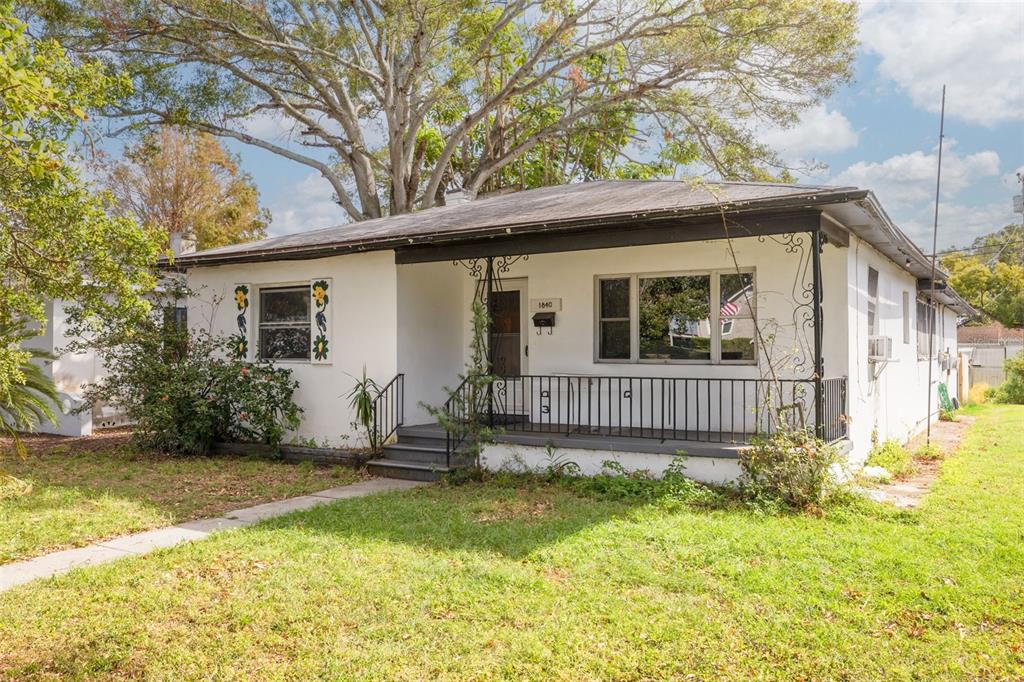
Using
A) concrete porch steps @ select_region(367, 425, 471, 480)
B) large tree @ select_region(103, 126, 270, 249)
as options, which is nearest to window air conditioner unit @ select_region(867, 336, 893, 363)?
concrete porch steps @ select_region(367, 425, 471, 480)

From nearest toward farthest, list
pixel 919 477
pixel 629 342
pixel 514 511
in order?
1. pixel 514 511
2. pixel 919 477
3. pixel 629 342

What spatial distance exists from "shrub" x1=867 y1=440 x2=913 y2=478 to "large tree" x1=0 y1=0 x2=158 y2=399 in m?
8.48

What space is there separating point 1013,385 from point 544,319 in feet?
60.9

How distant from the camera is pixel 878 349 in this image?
9.55m

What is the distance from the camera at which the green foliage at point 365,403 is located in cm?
966

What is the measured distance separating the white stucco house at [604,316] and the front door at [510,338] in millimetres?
30

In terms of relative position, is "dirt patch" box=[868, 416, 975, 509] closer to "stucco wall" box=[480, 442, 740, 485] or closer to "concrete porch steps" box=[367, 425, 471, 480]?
"stucco wall" box=[480, 442, 740, 485]

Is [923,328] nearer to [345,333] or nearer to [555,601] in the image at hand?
[345,333]

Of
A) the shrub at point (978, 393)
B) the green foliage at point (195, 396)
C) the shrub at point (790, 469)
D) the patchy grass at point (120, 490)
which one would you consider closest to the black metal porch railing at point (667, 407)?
the shrub at point (790, 469)

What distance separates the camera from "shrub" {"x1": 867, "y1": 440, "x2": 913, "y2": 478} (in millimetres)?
8805

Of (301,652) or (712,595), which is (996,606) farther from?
(301,652)

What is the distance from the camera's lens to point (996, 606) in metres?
4.29

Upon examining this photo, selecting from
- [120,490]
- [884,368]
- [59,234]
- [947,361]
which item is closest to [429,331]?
[120,490]

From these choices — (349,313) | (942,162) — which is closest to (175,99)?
(349,313)
